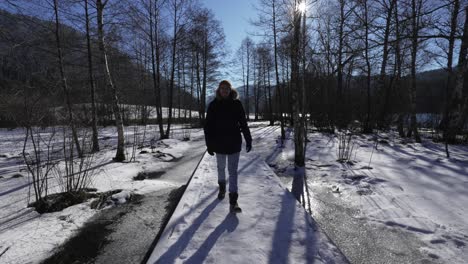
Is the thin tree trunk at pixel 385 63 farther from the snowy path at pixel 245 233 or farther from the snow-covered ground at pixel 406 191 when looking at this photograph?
the snowy path at pixel 245 233

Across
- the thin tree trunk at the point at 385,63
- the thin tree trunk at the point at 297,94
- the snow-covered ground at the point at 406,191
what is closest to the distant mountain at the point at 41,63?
the snow-covered ground at the point at 406,191

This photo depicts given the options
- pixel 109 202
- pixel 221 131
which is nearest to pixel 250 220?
pixel 221 131

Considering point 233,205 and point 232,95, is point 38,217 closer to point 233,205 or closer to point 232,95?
point 233,205

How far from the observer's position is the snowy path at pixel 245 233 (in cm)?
245

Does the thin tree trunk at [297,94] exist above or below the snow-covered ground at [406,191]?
above

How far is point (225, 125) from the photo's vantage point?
356cm

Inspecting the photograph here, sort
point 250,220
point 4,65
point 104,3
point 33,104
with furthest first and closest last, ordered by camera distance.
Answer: point 104,3, point 33,104, point 4,65, point 250,220

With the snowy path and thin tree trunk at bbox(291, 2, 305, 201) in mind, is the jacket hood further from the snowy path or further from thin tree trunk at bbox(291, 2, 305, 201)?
thin tree trunk at bbox(291, 2, 305, 201)

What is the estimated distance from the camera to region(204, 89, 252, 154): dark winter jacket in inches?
140

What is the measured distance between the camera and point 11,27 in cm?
358

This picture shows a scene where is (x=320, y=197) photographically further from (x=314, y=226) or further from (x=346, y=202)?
(x=314, y=226)

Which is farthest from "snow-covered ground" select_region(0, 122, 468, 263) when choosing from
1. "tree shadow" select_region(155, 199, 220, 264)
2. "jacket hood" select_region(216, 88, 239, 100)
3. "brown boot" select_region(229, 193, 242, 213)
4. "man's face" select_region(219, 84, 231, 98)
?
Result: "man's face" select_region(219, 84, 231, 98)

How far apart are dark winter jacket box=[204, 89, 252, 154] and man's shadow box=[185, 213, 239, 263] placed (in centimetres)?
98

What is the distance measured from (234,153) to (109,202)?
291 centimetres
